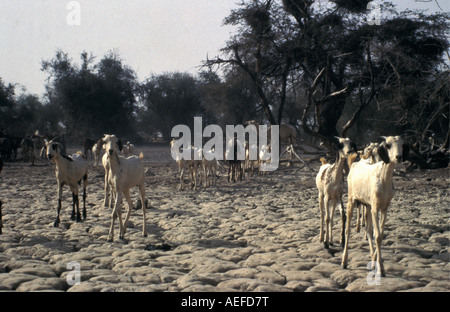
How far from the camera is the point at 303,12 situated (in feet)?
77.0

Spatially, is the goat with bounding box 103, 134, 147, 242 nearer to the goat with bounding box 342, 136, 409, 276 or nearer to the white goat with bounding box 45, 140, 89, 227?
the white goat with bounding box 45, 140, 89, 227

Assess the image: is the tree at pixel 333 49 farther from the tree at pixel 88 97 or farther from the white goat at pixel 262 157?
the tree at pixel 88 97

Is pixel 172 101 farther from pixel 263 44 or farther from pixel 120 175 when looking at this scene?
pixel 120 175

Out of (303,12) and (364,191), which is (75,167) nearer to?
(364,191)

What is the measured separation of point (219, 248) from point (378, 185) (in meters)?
2.98

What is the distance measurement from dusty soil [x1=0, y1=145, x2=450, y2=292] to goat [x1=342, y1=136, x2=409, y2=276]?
0.54 metres

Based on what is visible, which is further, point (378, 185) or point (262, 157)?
point (262, 157)

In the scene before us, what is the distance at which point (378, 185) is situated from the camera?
6137mm

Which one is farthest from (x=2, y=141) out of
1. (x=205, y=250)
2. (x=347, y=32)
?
(x=205, y=250)

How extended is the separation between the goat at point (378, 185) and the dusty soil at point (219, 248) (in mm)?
544

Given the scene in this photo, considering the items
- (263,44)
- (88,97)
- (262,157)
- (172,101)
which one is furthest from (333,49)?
(172,101)

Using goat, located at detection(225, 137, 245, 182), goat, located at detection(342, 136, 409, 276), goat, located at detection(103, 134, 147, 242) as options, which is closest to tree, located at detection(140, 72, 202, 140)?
goat, located at detection(225, 137, 245, 182)

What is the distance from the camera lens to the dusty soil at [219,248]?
220 inches

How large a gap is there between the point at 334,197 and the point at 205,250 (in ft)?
8.19
